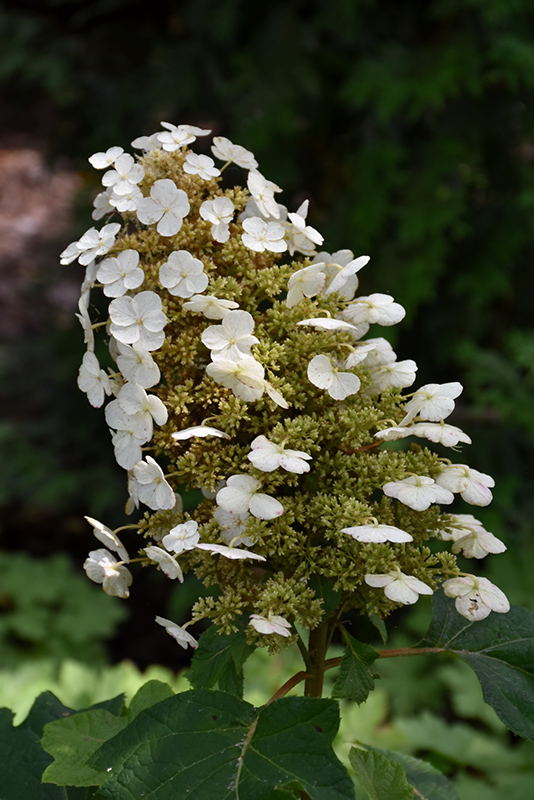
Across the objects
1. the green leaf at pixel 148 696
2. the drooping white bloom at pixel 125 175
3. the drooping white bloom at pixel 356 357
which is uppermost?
the drooping white bloom at pixel 125 175

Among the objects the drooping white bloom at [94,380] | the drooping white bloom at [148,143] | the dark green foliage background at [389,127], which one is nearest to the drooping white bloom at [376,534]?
the drooping white bloom at [94,380]

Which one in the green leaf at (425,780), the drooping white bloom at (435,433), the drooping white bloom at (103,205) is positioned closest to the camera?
the drooping white bloom at (435,433)

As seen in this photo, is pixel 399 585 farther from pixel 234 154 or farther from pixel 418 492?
pixel 234 154

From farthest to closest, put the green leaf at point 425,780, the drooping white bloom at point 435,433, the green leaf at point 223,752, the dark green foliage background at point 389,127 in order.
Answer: the dark green foliage background at point 389,127
the green leaf at point 425,780
the drooping white bloom at point 435,433
the green leaf at point 223,752

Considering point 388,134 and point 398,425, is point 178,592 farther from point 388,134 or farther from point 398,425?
point 398,425

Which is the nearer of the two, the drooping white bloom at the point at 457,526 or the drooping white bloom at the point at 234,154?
the drooping white bloom at the point at 457,526

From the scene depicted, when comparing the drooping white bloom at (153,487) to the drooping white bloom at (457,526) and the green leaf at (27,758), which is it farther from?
the green leaf at (27,758)
